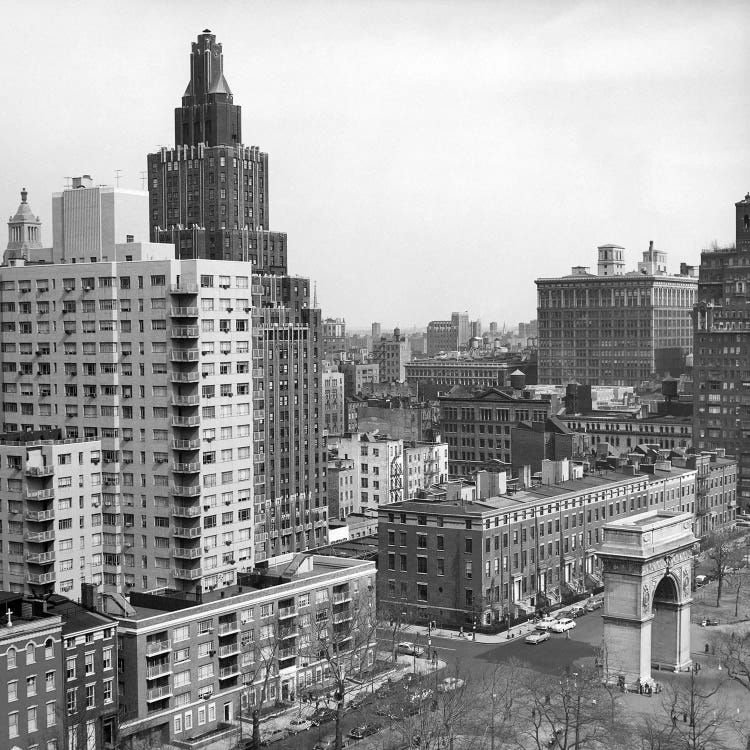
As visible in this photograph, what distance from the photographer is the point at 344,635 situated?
70.6m

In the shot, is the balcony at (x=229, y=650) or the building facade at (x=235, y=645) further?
the balcony at (x=229, y=650)

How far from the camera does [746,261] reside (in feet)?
481

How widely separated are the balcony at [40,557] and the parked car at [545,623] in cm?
3023

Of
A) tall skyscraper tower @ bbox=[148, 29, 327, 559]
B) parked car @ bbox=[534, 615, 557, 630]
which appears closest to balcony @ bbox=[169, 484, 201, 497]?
tall skyscraper tower @ bbox=[148, 29, 327, 559]

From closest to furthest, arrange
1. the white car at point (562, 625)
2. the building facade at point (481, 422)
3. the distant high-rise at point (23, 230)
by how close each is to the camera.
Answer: the white car at point (562, 625) < the distant high-rise at point (23, 230) < the building facade at point (481, 422)

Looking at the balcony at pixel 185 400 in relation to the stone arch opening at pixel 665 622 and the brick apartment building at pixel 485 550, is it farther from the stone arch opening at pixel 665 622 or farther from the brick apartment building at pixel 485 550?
the stone arch opening at pixel 665 622

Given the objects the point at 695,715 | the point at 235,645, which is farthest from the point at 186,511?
the point at 695,715

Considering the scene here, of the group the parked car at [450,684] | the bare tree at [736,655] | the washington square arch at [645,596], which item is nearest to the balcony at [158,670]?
the parked car at [450,684]

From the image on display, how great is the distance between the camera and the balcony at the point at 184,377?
7681cm

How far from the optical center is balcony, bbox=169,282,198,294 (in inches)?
3024

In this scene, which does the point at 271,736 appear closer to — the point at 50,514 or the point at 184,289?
the point at 50,514

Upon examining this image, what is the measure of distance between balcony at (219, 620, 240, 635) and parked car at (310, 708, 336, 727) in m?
5.71

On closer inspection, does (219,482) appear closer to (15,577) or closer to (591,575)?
(15,577)

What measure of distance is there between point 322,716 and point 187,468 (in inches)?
714
